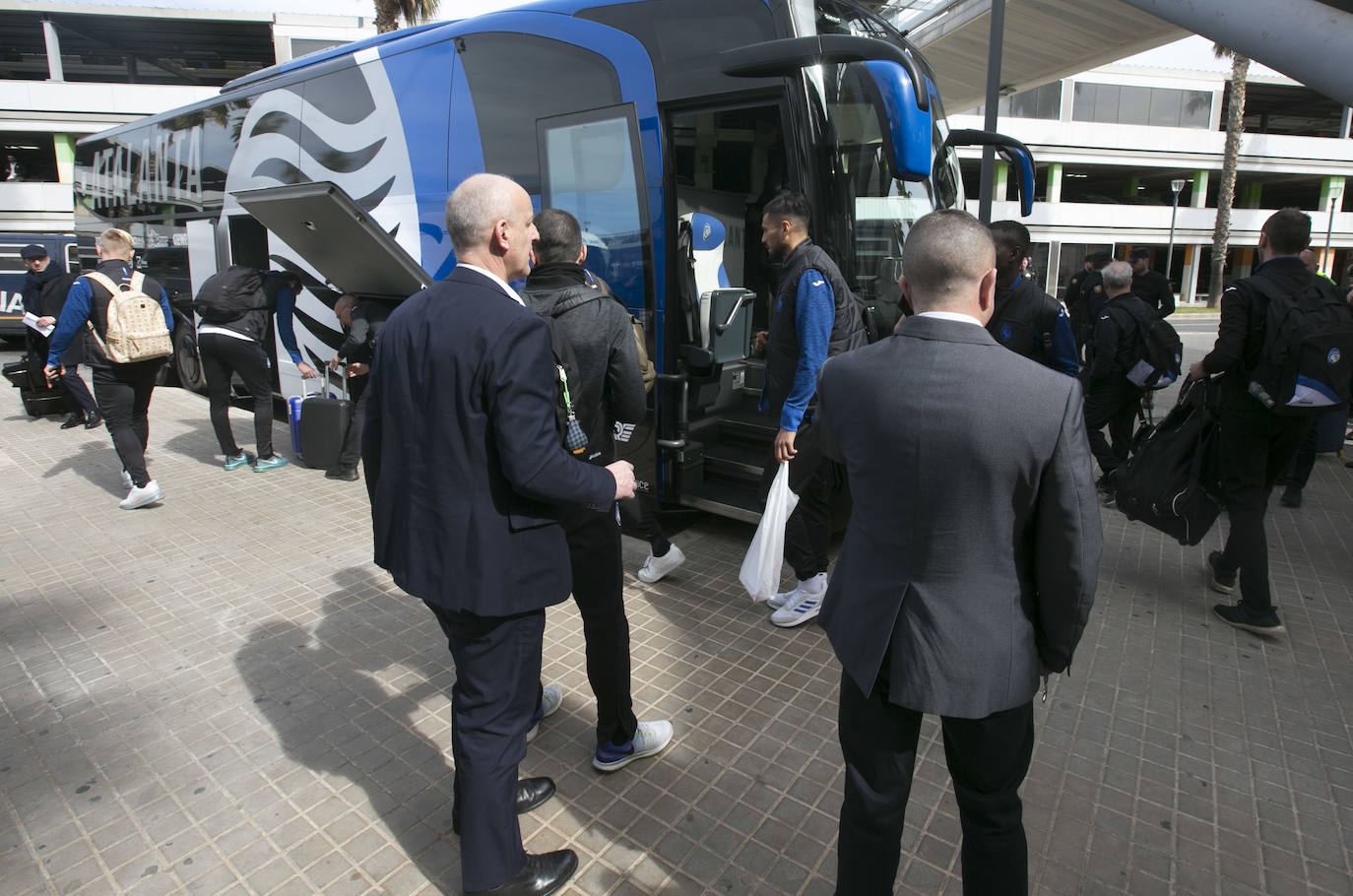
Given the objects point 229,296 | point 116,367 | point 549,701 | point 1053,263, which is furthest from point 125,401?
point 1053,263

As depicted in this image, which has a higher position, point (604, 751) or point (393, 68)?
point (393, 68)

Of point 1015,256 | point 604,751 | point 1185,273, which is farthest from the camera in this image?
point 1185,273

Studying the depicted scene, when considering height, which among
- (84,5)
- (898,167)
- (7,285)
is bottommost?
(7,285)

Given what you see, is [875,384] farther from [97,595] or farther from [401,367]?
[97,595]

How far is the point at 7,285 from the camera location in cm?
1572

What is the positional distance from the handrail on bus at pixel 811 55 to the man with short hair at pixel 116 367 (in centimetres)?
476

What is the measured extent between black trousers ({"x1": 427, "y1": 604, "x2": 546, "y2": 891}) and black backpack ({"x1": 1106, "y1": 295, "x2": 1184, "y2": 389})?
564 centimetres

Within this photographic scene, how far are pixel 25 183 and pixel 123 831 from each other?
35473mm

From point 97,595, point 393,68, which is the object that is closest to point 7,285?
point 393,68

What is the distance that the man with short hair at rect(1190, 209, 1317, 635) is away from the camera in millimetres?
4012

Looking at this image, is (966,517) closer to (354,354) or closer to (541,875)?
(541,875)

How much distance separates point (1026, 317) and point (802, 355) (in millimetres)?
1486

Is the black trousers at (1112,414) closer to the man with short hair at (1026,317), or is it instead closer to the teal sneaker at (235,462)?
the man with short hair at (1026,317)

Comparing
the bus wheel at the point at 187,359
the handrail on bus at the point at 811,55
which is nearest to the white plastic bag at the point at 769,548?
the handrail on bus at the point at 811,55
